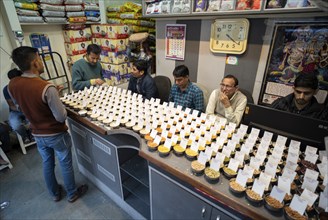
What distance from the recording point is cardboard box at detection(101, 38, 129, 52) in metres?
3.35

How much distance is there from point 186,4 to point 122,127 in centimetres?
159

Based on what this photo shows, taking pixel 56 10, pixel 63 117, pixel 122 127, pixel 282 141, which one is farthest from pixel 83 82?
pixel 282 141

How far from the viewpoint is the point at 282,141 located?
1055 millimetres

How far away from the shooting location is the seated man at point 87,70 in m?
2.31

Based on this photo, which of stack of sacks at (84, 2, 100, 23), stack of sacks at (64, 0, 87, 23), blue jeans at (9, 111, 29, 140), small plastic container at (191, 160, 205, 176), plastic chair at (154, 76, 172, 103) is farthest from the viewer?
stack of sacks at (84, 2, 100, 23)

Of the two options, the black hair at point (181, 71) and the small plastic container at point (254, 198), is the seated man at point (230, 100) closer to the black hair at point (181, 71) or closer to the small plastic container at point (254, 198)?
the black hair at point (181, 71)

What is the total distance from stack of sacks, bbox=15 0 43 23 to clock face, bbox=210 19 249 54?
2661mm

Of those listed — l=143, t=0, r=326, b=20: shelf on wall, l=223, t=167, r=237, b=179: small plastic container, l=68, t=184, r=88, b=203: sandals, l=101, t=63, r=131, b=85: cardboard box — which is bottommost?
l=68, t=184, r=88, b=203: sandals

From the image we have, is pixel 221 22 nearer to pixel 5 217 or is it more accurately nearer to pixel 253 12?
pixel 253 12

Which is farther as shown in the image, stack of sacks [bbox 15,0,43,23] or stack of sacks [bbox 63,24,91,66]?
stack of sacks [bbox 63,24,91,66]

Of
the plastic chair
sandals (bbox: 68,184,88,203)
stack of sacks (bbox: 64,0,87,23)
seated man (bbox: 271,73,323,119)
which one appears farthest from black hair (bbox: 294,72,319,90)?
stack of sacks (bbox: 64,0,87,23)

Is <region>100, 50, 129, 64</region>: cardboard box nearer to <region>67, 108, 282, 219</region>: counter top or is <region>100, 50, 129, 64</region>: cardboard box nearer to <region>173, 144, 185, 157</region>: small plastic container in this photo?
<region>67, 108, 282, 219</region>: counter top

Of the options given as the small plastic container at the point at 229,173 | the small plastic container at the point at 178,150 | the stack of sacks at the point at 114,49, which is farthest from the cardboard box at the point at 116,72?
the small plastic container at the point at 229,173

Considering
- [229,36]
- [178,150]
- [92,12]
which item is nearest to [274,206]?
[178,150]
